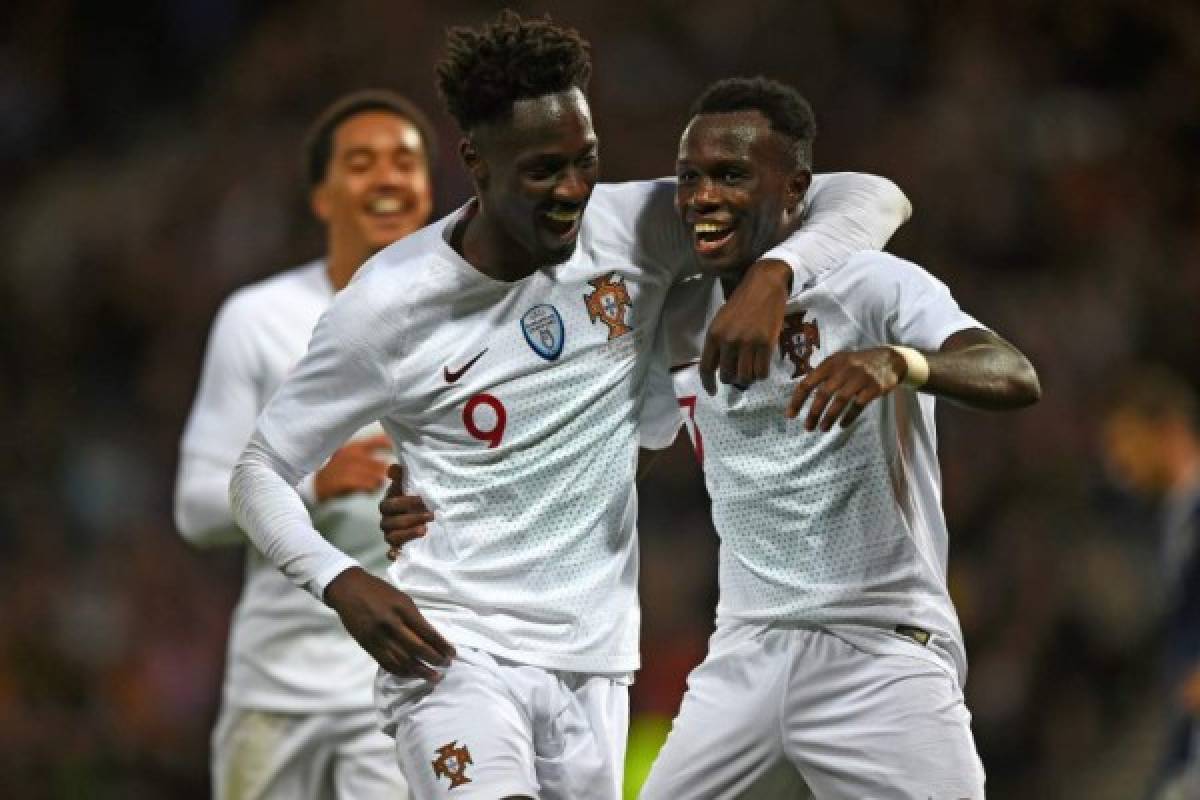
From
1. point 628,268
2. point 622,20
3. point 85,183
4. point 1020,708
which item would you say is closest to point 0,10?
point 85,183

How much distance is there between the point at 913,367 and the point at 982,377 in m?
0.14

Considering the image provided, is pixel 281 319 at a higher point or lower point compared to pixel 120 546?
higher

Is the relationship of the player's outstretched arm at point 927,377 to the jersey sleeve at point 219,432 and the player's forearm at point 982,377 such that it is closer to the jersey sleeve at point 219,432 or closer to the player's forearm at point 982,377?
the player's forearm at point 982,377

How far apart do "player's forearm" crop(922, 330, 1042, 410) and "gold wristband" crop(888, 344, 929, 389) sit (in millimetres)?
12

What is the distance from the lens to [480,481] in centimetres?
430

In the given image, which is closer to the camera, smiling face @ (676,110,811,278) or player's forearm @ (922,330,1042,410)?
player's forearm @ (922,330,1042,410)

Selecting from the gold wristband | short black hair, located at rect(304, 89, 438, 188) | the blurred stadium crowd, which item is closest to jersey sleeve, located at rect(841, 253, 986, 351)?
the gold wristband

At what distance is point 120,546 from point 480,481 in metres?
5.45

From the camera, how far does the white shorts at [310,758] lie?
5.67m

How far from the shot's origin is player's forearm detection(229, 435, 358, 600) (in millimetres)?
4184

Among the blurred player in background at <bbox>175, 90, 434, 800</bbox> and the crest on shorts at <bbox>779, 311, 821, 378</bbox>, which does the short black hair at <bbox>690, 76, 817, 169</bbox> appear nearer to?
the crest on shorts at <bbox>779, 311, 821, 378</bbox>

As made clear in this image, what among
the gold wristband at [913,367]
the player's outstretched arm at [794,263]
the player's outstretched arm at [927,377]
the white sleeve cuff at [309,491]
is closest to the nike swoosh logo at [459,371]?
the player's outstretched arm at [794,263]

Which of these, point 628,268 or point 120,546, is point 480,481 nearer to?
point 628,268

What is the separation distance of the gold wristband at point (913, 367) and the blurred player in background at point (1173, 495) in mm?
3394
